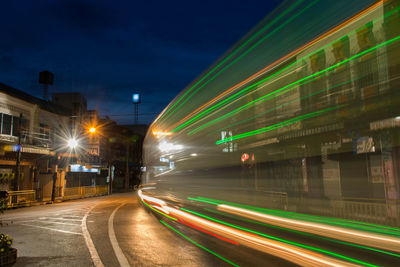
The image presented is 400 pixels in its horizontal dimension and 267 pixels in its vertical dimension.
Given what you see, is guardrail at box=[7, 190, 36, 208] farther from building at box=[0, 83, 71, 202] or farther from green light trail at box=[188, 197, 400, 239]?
green light trail at box=[188, 197, 400, 239]

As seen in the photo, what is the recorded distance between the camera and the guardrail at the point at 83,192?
2991 cm

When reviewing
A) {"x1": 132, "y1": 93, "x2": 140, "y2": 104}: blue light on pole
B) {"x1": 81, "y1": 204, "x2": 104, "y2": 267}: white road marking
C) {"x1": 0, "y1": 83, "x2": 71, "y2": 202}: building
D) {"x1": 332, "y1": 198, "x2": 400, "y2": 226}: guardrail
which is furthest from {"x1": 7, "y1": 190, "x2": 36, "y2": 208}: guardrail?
{"x1": 332, "y1": 198, "x2": 400, "y2": 226}: guardrail

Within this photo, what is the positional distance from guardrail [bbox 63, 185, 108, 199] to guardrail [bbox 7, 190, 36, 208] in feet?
17.5

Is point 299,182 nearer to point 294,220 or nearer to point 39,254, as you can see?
point 294,220

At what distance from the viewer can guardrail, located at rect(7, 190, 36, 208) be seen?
21.4 m

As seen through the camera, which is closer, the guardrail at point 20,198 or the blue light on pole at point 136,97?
the guardrail at point 20,198

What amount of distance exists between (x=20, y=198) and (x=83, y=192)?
10.9 metres

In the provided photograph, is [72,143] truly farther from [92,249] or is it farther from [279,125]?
[279,125]

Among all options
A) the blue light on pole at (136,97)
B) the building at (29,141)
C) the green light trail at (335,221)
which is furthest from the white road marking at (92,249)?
the blue light on pole at (136,97)

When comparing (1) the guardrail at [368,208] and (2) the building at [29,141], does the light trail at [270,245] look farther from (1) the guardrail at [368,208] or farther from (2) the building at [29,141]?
(2) the building at [29,141]

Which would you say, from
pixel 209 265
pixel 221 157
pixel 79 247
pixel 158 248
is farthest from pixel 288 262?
pixel 79 247

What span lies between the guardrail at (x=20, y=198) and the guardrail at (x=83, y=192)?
533 centimetres

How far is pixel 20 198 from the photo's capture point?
2259cm

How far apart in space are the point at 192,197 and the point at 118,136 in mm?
50605
